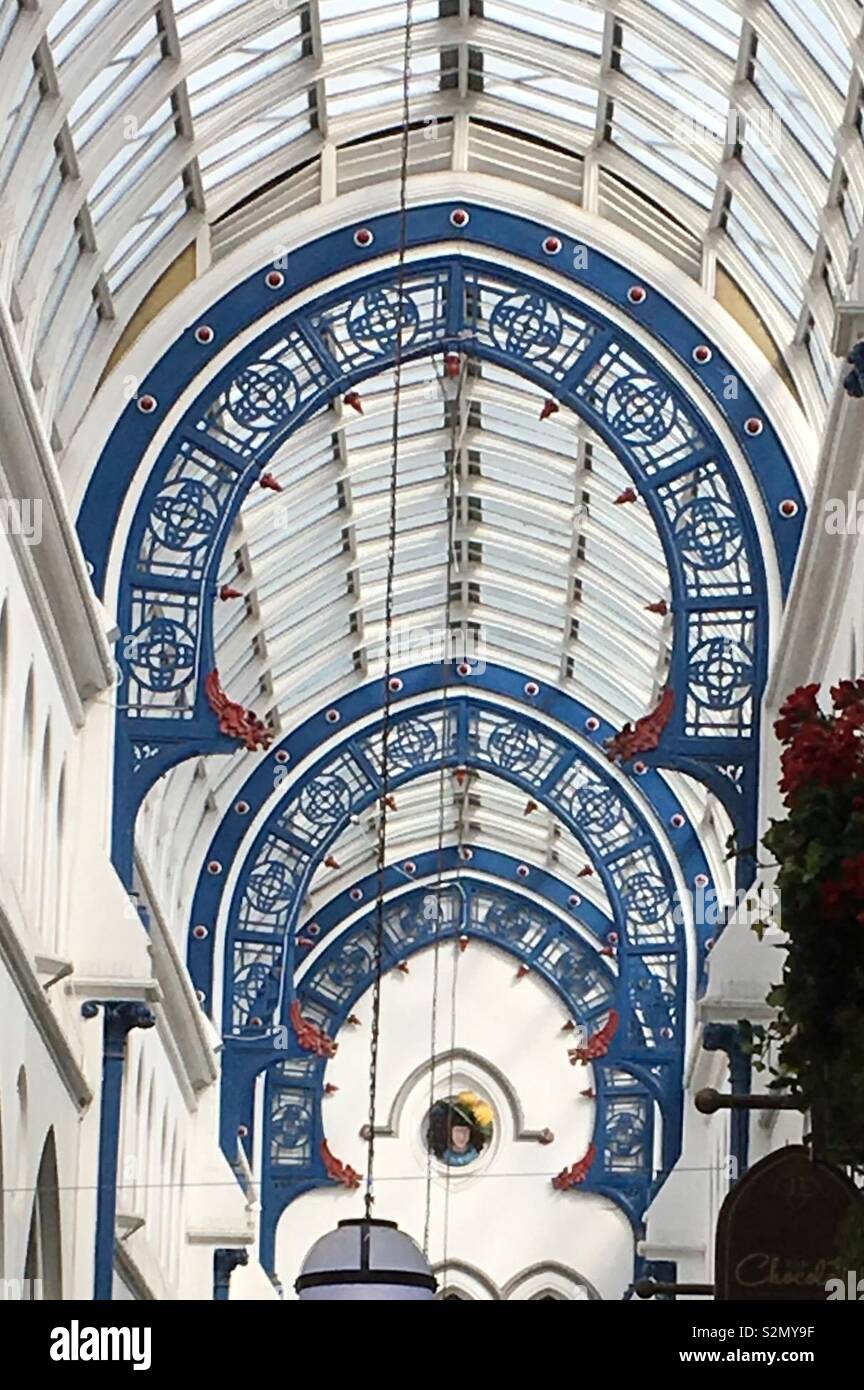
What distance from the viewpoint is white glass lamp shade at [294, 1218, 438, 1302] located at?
529 inches

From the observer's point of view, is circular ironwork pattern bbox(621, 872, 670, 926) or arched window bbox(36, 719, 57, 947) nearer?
arched window bbox(36, 719, 57, 947)

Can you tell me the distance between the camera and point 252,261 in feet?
93.3

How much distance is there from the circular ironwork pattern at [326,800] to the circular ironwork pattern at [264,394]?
37.6 ft

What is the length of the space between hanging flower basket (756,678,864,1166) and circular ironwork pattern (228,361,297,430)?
1751cm

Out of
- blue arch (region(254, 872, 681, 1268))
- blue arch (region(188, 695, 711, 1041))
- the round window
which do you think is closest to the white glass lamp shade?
blue arch (region(254, 872, 681, 1268))

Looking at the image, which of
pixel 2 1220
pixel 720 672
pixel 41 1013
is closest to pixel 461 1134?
pixel 720 672

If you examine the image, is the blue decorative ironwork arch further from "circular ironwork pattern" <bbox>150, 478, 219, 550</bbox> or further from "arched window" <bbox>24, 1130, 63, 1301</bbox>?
"arched window" <bbox>24, 1130, 63, 1301</bbox>

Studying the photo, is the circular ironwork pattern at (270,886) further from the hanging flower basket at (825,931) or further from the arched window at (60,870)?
the hanging flower basket at (825,931)

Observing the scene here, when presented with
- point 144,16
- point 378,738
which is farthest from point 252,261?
point 378,738

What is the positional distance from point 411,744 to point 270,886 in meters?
3.80

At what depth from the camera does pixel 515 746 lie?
133ft

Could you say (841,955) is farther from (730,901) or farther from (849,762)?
(730,901)

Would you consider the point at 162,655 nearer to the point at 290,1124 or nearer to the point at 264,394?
the point at 264,394

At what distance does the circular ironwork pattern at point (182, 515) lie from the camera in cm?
2797
